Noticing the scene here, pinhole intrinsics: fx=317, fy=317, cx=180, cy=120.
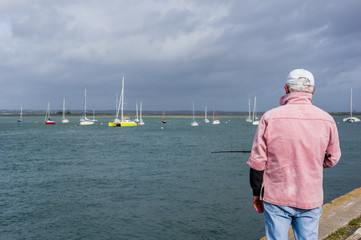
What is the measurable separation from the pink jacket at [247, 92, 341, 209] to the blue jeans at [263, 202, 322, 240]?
8 cm

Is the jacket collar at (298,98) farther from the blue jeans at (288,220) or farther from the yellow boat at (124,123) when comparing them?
the yellow boat at (124,123)

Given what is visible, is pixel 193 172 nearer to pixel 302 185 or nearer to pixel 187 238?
pixel 187 238

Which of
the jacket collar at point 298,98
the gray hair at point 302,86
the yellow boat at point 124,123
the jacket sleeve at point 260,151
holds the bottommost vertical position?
the yellow boat at point 124,123

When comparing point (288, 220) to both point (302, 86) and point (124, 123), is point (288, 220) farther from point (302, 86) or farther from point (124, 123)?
point (124, 123)

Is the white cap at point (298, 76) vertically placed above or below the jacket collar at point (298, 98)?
above

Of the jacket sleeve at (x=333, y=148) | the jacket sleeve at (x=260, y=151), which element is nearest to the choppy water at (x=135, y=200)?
the jacket sleeve at (x=333, y=148)

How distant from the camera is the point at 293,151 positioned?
10.1ft

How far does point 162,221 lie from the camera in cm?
1147

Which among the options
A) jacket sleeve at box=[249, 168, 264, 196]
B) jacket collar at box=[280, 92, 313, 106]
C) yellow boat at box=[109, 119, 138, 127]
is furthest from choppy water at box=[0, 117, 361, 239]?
yellow boat at box=[109, 119, 138, 127]

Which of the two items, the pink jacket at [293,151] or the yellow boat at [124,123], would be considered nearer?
the pink jacket at [293,151]

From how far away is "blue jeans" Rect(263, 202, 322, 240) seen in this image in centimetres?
316

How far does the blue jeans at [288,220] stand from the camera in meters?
3.16

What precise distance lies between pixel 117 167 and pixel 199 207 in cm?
1263

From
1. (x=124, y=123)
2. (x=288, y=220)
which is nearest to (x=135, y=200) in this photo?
(x=288, y=220)
